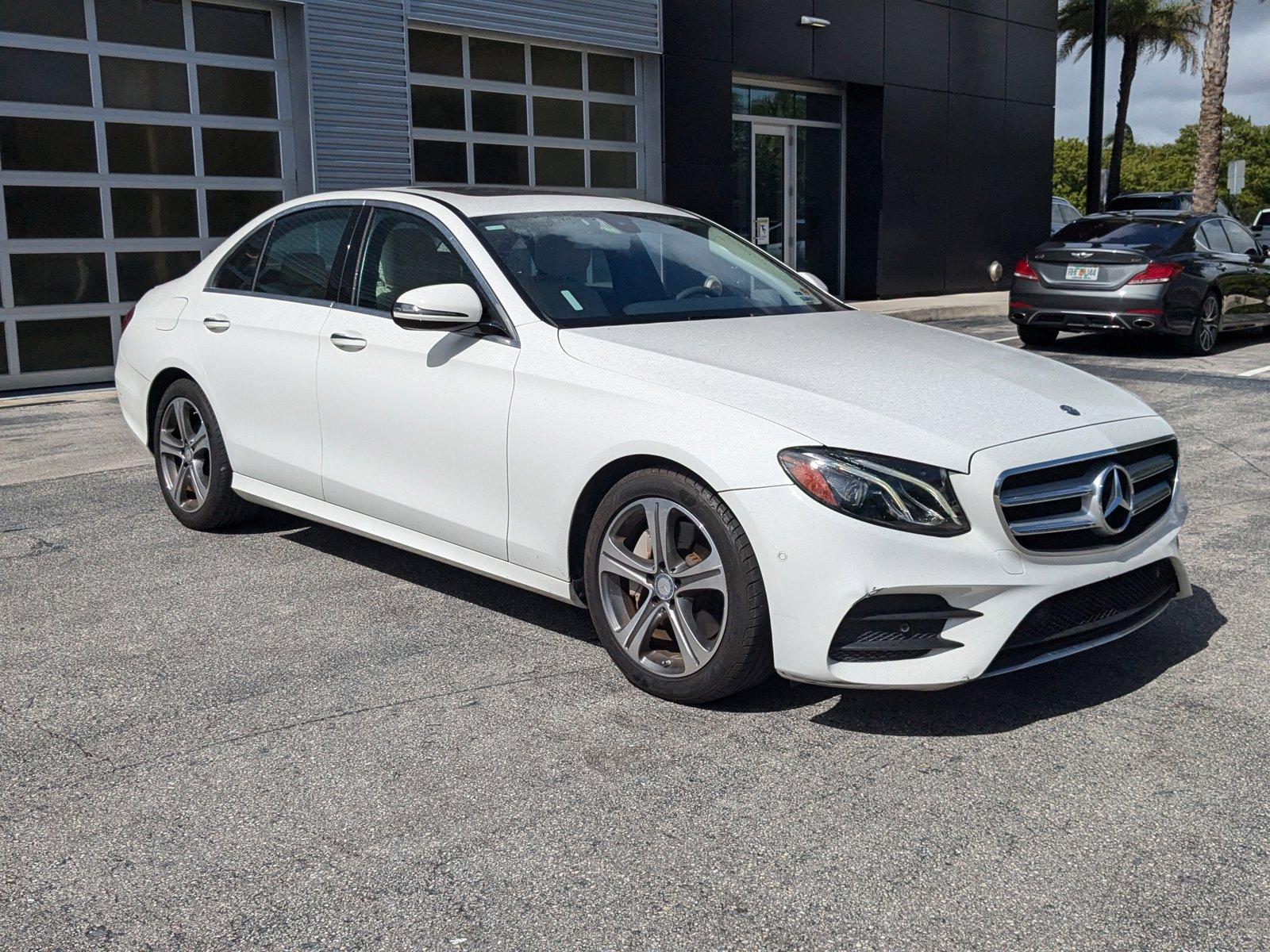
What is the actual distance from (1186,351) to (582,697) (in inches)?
430

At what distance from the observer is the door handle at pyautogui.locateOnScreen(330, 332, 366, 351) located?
5.09 metres

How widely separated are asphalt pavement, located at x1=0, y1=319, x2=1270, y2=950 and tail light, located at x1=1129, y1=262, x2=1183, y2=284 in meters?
7.95

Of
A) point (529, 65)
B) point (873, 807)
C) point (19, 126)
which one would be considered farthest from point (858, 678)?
point (529, 65)

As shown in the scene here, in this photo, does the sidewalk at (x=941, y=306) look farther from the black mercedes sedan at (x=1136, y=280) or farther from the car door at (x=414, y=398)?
the car door at (x=414, y=398)

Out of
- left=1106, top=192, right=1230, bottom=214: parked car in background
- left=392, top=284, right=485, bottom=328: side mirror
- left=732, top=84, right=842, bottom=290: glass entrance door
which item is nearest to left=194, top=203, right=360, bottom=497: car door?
left=392, top=284, right=485, bottom=328: side mirror

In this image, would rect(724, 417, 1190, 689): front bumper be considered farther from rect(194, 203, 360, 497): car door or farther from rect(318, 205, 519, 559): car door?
rect(194, 203, 360, 497): car door

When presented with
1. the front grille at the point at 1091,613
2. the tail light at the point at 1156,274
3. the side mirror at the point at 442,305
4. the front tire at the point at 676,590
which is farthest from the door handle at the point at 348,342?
the tail light at the point at 1156,274

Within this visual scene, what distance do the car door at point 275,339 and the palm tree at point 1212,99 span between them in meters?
22.8

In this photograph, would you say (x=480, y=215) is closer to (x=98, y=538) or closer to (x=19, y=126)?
(x=98, y=538)

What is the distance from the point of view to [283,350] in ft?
18.0

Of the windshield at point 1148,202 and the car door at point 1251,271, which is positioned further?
the windshield at point 1148,202

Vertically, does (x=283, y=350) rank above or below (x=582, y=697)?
above

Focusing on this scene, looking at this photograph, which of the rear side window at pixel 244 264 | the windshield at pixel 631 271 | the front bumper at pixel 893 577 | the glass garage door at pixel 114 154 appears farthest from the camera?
the glass garage door at pixel 114 154

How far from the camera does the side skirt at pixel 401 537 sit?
4441mm
